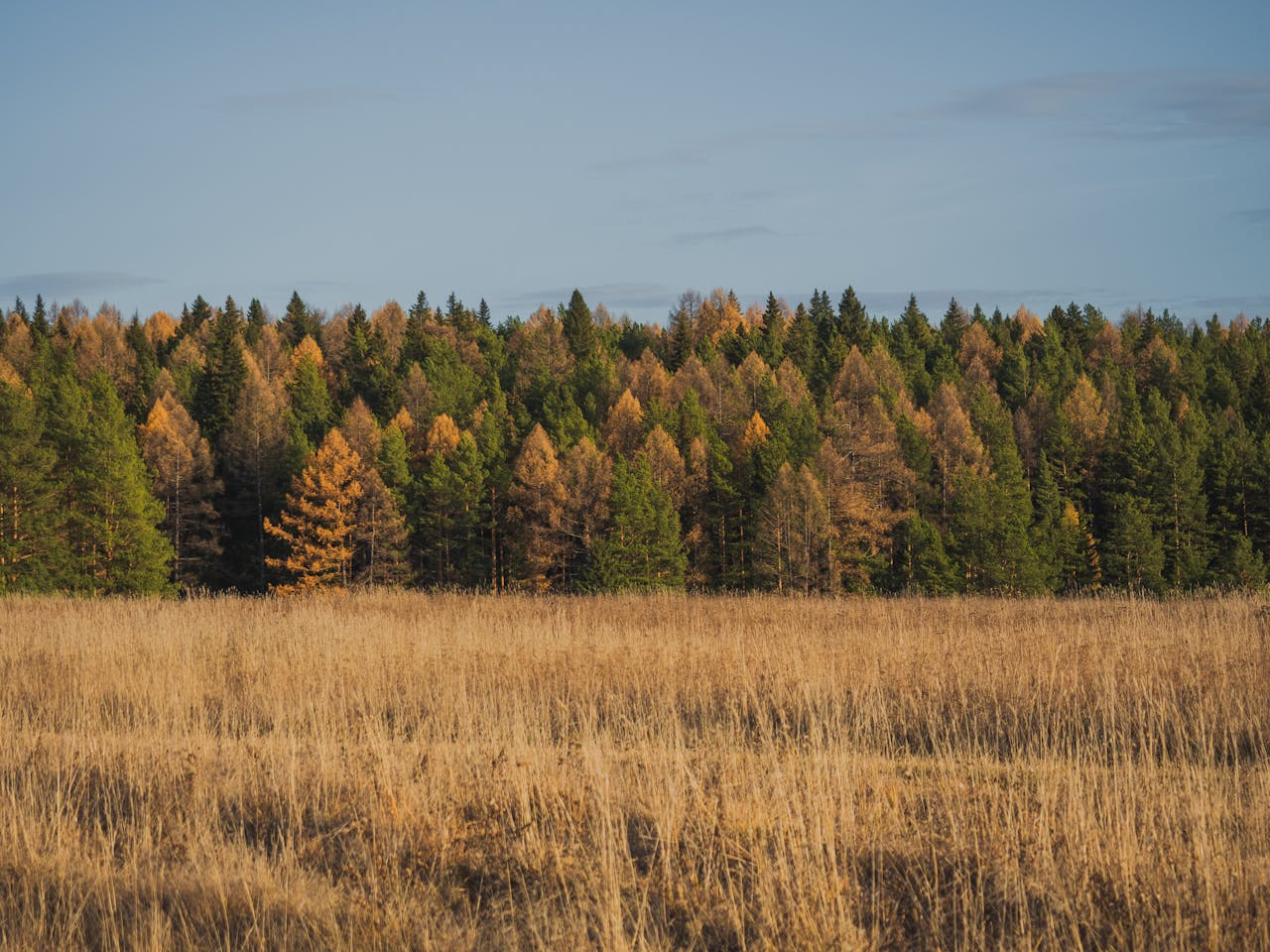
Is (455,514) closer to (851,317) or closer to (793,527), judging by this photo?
(793,527)

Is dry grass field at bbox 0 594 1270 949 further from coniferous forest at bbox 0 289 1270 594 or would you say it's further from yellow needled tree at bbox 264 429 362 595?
yellow needled tree at bbox 264 429 362 595

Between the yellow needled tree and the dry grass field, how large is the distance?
40872 mm

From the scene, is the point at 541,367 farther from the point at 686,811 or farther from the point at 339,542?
the point at 686,811

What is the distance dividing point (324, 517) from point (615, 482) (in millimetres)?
14159

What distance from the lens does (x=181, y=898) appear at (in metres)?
5.02

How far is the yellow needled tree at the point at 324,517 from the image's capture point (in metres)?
52.2

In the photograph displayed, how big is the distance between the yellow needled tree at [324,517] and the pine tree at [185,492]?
6380 mm

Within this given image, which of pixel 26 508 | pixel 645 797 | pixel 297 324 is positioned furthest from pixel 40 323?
pixel 645 797

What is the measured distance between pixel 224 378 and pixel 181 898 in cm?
6488

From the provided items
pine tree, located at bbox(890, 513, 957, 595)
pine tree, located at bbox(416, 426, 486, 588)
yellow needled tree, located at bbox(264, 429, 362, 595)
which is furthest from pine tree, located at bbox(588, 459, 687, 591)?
yellow needled tree, located at bbox(264, 429, 362, 595)

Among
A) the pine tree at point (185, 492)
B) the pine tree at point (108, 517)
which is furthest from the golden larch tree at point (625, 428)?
the pine tree at point (108, 517)

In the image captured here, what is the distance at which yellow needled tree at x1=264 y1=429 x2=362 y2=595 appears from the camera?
5219 cm

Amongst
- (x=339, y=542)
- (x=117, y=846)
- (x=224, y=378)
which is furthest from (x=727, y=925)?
(x=224, y=378)

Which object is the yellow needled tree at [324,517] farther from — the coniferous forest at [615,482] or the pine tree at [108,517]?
the pine tree at [108,517]
